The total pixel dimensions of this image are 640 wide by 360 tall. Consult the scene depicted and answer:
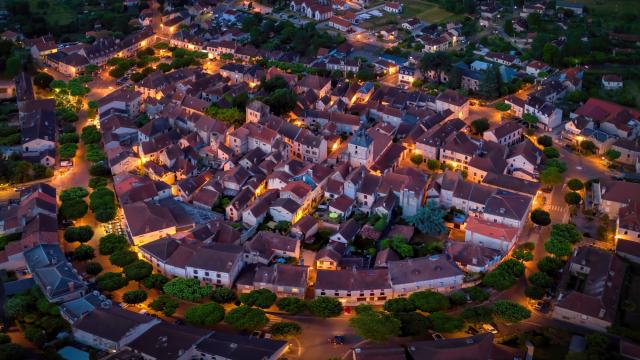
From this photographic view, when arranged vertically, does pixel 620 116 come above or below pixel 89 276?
above

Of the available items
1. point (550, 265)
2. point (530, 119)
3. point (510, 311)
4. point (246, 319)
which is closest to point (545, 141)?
point (530, 119)

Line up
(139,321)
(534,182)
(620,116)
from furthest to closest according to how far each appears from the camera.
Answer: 1. (620,116)
2. (534,182)
3. (139,321)

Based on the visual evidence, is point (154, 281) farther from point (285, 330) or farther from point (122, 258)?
point (285, 330)

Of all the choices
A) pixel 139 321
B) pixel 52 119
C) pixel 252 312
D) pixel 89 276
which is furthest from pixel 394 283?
pixel 52 119

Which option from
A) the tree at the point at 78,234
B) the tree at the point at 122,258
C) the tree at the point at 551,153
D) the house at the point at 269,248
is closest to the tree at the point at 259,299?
the house at the point at 269,248

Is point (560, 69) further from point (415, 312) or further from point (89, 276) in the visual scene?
point (89, 276)

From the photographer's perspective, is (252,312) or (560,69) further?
(560,69)

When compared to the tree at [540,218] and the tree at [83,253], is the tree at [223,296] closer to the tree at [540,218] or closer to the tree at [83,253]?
the tree at [83,253]
